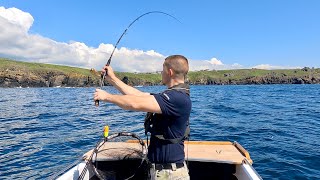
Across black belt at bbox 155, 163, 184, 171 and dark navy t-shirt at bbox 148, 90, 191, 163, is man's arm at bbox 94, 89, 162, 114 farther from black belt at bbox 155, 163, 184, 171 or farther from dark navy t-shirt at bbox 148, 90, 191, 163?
black belt at bbox 155, 163, 184, 171

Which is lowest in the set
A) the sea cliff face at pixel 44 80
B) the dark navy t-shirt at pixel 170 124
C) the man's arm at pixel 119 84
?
the sea cliff face at pixel 44 80

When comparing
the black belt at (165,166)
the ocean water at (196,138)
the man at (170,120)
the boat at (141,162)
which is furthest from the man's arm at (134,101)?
the ocean water at (196,138)

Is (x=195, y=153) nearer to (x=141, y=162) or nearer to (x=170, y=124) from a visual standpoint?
(x=141, y=162)

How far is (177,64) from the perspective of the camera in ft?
14.7

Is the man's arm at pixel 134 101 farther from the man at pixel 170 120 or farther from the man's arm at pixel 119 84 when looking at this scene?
the man's arm at pixel 119 84

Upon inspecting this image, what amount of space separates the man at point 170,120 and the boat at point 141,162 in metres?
2.12

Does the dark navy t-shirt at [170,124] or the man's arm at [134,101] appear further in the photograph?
the dark navy t-shirt at [170,124]

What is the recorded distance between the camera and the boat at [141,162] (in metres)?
7.06

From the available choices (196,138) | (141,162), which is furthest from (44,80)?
(141,162)

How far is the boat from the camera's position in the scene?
7.06 metres

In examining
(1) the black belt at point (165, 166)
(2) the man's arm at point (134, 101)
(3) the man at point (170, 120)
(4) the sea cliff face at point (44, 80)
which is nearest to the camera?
(2) the man's arm at point (134, 101)

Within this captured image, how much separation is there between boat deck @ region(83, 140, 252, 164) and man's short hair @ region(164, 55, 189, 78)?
289 centimetres

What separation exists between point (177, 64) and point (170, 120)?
824 millimetres

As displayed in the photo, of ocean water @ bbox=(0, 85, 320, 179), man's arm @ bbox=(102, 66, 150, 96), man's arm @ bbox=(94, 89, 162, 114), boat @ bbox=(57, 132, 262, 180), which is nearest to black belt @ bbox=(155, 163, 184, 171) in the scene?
man's arm @ bbox=(94, 89, 162, 114)
